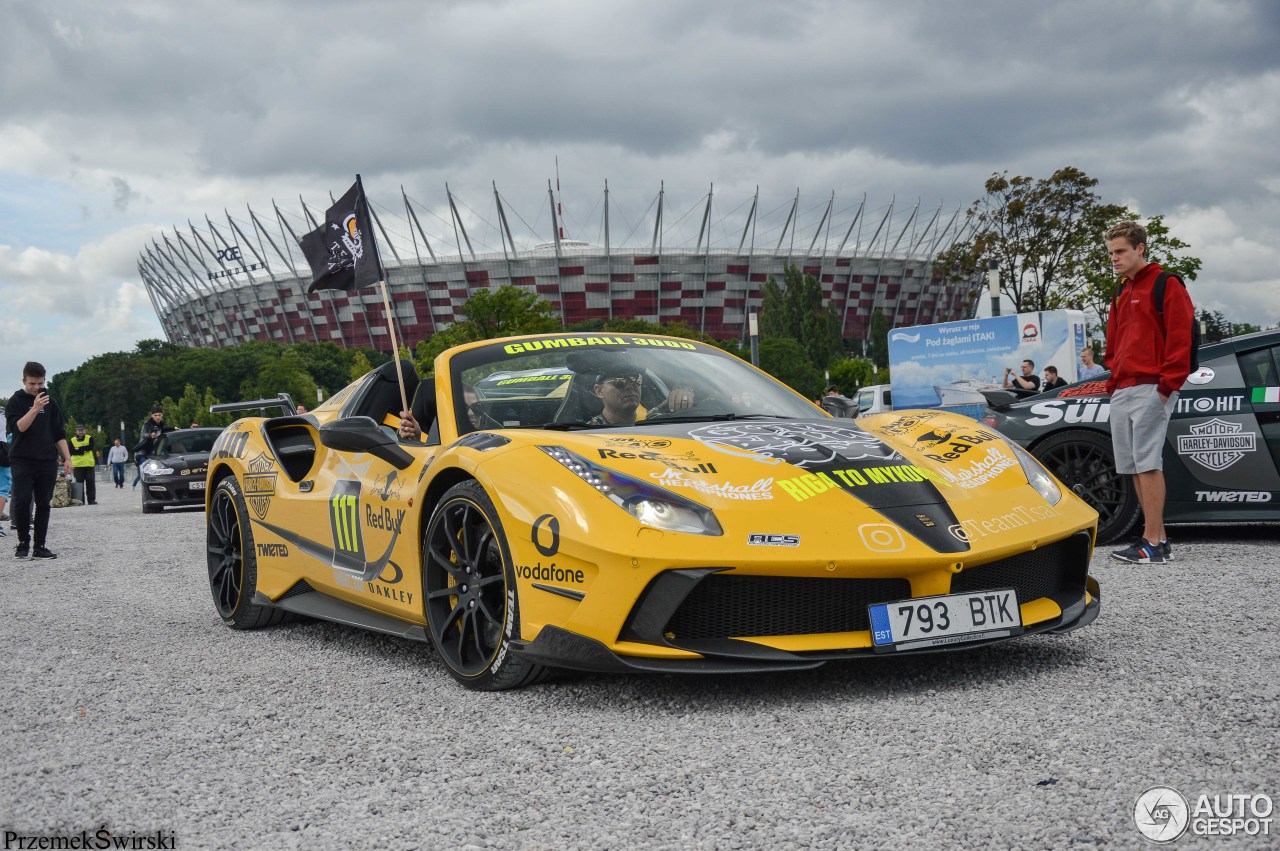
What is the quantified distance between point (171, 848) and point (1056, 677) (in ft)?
8.08

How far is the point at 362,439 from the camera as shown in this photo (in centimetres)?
403

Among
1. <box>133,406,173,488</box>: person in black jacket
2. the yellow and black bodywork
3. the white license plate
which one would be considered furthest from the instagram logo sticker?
<box>133,406,173,488</box>: person in black jacket

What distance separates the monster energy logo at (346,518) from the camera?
14.6ft

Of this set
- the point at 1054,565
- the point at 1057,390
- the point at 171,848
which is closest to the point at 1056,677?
the point at 1054,565

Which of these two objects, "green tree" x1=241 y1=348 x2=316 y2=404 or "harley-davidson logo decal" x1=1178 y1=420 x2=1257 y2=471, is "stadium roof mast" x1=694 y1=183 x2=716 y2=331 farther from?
"harley-davidson logo decal" x1=1178 y1=420 x2=1257 y2=471

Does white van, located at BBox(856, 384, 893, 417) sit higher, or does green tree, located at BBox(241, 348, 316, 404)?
green tree, located at BBox(241, 348, 316, 404)

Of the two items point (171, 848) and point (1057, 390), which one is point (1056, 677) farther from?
point (1057, 390)

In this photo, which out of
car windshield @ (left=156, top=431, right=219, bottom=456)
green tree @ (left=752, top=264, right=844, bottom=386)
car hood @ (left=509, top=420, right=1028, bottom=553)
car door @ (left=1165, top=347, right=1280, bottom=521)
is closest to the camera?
car hood @ (left=509, top=420, right=1028, bottom=553)

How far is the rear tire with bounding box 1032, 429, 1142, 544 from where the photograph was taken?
22.2ft

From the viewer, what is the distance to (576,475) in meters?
3.32

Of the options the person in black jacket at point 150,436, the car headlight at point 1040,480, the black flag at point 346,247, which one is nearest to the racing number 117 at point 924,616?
the car headlight at point 1040,480
